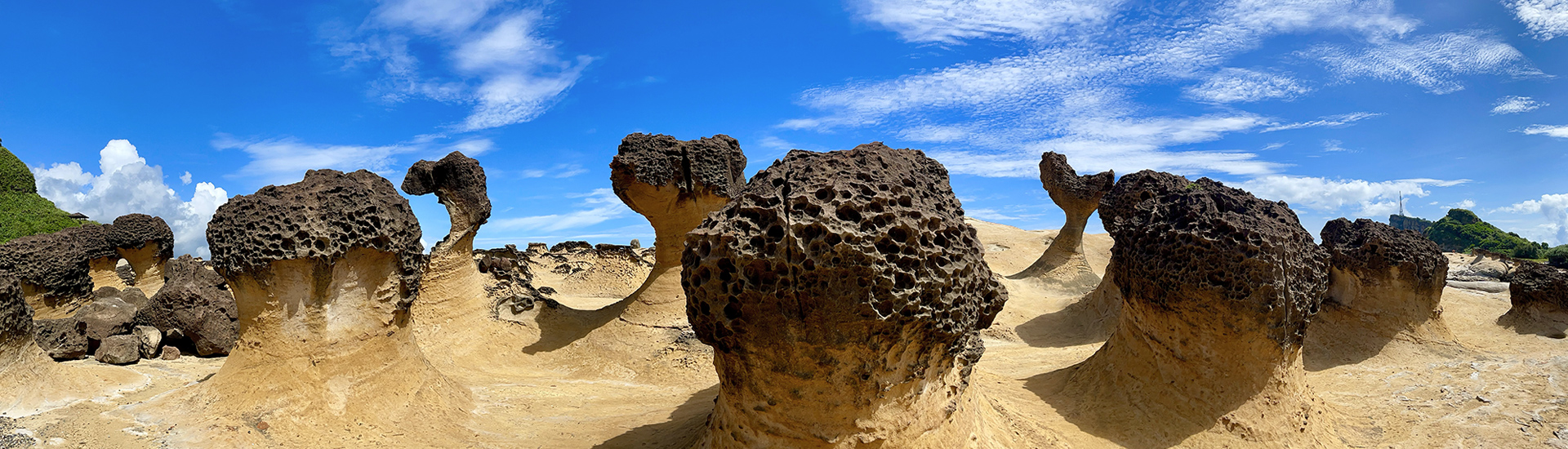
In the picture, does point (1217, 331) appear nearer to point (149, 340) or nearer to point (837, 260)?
point (837, 260)

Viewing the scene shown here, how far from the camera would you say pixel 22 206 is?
18.1 metres

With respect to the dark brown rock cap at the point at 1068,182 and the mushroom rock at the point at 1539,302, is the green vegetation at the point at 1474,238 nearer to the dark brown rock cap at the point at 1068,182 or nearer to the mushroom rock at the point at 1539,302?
the dark brown rock cap at the point at 1068,182

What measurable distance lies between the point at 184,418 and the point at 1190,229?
25.8 feet

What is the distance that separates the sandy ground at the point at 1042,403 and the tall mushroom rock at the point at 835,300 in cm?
69

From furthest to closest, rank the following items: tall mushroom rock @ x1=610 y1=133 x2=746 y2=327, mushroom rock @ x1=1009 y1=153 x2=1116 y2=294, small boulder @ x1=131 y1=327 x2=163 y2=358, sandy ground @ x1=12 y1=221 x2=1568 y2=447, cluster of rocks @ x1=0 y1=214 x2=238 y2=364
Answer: mushroom rock @ x1=1009 y1=153 x2=1116 y2=294 → tall mushroom rock @ x1=610 y1=133 x2=746 y2=327 → small boulder @ x1=131 y1=327 x2=163 y2=358 → cluster of rocks @ x1=0 y1=214 x2=238 y2=364 → sandy ground @ x1=12 y1=221 x2=1568 y2=447

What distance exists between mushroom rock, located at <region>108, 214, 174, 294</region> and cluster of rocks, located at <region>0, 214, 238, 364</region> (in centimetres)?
92

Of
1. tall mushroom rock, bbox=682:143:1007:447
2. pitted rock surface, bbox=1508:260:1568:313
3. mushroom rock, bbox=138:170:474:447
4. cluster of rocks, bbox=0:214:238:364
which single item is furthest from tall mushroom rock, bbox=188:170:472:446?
pitted rock surface, bbox=1508:260:1568:313

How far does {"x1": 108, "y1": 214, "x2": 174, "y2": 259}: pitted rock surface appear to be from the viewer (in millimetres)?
12336

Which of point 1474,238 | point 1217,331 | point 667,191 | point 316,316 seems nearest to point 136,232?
point 667,191

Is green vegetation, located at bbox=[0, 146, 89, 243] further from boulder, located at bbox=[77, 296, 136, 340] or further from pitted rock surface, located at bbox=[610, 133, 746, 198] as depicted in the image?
pitted rock surface, located at bbox=[610, 133, 746, 198]

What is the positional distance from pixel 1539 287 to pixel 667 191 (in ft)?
37.9

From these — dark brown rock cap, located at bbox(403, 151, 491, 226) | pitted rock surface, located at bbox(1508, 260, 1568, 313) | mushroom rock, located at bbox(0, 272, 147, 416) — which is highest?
dark brown rock cap, located at bbox(403, 151, 491, 226)

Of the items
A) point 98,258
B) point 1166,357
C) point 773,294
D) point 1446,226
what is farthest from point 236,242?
point 1446,226

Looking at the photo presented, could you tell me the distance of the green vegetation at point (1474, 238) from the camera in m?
22.4
